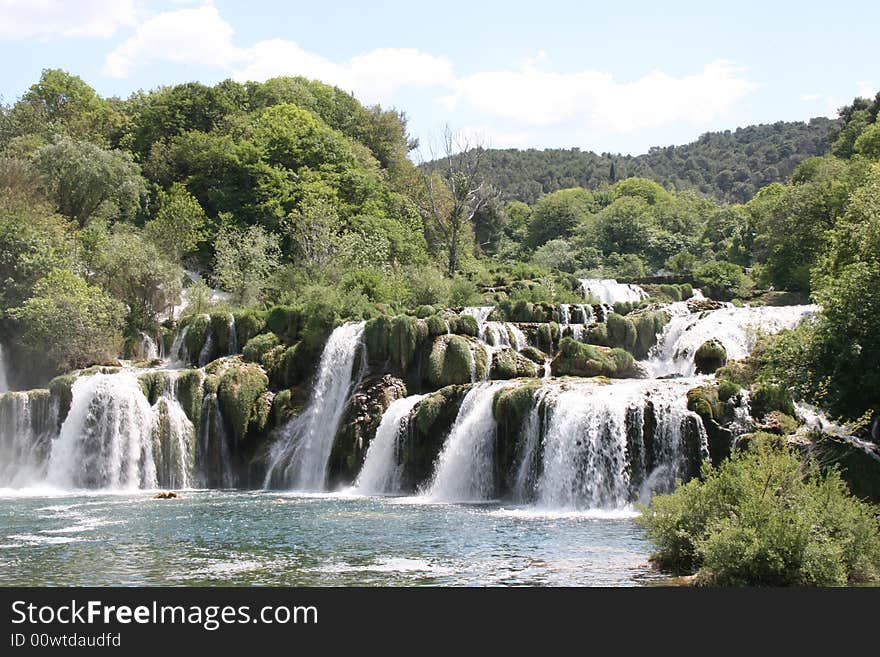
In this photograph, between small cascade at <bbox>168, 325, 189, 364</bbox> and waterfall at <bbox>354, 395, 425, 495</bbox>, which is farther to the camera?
small cascade at <bbox>168, 325, 189, 364</bbox>

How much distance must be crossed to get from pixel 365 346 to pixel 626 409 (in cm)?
1306

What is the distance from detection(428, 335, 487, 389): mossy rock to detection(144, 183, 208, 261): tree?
23792 millimetres

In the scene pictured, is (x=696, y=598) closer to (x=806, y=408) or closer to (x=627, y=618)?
(x=627, y=618)

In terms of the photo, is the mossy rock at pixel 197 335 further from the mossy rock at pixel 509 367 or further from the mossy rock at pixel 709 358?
the mossy rock at pixel 709 358

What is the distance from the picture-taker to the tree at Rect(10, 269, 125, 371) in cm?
4191

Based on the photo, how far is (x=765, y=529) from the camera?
14703 mm

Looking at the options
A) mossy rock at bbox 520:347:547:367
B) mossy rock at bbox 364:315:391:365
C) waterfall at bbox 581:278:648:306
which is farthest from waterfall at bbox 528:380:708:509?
waterfall at bbox 581:278:648:306

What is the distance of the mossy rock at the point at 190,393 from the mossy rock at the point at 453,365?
9.21m

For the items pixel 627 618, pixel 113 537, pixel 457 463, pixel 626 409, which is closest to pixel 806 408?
pixel 626 409

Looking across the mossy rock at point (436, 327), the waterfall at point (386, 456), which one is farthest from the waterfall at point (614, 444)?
the mossy rock at point (436, 327)

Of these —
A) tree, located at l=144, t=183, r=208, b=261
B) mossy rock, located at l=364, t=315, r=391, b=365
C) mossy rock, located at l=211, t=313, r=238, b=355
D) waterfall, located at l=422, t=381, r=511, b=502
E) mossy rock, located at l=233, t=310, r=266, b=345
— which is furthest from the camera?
tree, located at l=144, t=183, r=208, b=261

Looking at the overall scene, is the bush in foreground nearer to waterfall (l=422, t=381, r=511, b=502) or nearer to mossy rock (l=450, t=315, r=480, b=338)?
waterfall (l=422, t=381, r=511, b=502)

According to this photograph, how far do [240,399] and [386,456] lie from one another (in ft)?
22.9

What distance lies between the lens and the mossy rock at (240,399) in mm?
36406
